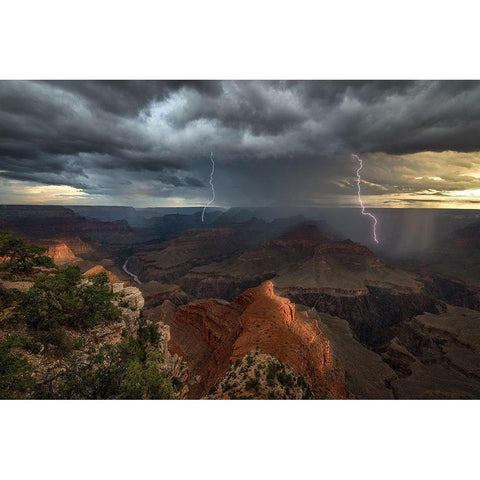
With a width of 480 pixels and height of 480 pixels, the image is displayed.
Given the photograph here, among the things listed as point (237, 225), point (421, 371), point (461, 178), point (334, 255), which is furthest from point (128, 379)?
point (237, 225)

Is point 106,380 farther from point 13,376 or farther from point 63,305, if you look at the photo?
point 63,305

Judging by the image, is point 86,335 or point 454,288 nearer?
point 86,335

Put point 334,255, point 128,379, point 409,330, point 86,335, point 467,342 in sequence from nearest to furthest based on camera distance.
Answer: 1. point 128,379
2. point 86,335
3. point 467,342
4. point 409,330
5. point 334,255

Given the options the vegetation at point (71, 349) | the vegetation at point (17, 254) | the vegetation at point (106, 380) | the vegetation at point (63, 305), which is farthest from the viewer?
the vegetation at point (17, 254)

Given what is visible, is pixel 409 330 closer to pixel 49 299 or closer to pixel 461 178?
pixel 461 178

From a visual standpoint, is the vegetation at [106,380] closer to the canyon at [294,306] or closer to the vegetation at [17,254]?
the canyon at [294,306]

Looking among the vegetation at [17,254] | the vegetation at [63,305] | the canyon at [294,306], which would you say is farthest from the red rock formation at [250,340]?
the vegetation at [17,254]
